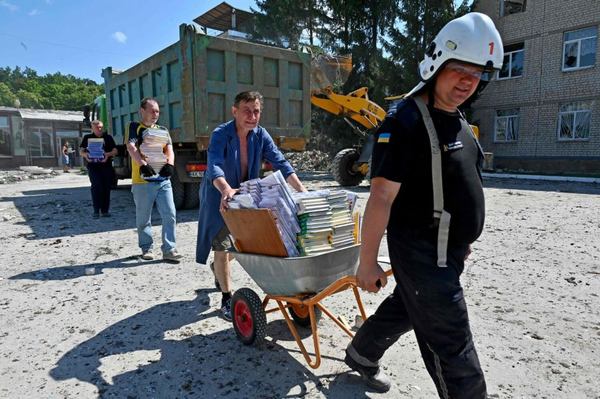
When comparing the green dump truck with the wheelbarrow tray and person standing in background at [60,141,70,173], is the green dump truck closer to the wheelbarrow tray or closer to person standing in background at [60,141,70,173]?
the wheelbarrow tray

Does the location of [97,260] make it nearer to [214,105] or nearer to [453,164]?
[214,105]

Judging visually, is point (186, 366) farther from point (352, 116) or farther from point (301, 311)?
point (352, 116)

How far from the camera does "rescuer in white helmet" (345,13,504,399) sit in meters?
1.80

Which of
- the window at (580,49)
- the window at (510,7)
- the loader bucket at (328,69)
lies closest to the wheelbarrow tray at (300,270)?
the loader bucket at (328,69)

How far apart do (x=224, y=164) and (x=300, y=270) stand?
1252 mm

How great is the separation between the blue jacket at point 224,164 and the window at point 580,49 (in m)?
19.9

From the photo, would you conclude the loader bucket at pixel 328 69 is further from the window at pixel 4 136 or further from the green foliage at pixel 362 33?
the window at pixel 4 136

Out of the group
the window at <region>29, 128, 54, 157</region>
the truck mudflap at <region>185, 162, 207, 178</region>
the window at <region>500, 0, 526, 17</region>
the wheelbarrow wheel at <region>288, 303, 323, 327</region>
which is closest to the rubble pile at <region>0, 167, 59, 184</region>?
the window at <region>29, 128, 54, 157</region>

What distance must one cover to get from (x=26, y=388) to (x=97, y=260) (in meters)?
2.94

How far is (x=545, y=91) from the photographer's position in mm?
19500

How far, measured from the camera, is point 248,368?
110 inches

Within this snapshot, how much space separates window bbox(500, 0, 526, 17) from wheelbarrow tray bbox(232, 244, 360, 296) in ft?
76.6

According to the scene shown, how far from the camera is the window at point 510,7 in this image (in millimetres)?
21469

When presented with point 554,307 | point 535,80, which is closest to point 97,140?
point 554,307
